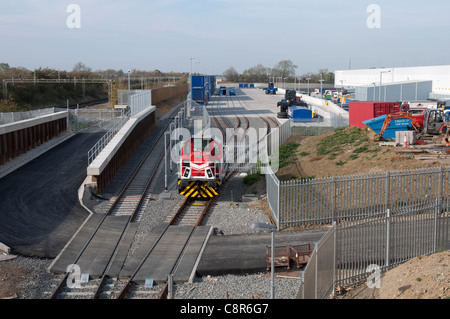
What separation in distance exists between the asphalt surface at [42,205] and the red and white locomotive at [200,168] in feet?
13.8

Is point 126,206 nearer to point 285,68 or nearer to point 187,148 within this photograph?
point 187,148

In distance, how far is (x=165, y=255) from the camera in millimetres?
13891

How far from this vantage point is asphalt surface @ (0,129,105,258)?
49.6 ft

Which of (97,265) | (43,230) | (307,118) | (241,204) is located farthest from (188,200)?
(307,118)

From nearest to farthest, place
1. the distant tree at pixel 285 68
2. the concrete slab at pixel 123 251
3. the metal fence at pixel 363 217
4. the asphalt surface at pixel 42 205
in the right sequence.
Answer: the metal fence at pixel 363 217 < the concrete slab at pixel 123 251 < the asphalt surface at pixel 42 205 < the distant tree at pixel 285 68

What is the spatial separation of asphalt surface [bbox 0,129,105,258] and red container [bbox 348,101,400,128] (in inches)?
698

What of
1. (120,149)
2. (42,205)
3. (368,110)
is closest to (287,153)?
(368,110)

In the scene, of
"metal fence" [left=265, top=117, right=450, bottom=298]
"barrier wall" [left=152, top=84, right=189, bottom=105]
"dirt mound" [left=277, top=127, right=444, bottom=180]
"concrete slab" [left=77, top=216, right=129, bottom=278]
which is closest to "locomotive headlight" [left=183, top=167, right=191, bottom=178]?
"concrete slab" [left=77, top=216, right=129, bottom=278]

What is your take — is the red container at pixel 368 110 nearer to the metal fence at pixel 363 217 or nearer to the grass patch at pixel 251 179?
the grass patch at pixel 251 179

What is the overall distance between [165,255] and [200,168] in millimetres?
6889

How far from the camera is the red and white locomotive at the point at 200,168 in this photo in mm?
20172

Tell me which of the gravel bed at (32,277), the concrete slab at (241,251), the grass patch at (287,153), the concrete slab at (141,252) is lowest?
the gravel bed at (32,277)

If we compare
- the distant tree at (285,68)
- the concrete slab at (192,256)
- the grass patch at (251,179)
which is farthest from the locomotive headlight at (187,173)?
the distant tree at (285,68)
